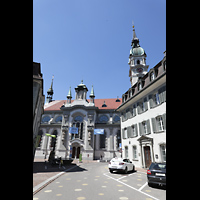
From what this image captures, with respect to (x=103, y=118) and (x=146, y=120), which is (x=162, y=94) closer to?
(x=146, y=120)

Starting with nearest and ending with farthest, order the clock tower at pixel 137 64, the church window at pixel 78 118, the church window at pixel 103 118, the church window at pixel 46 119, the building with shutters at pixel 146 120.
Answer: the building with shutters at pixel 146 120 → the church window at pixel 78 118 → the clock tower at pixel 137 64 → the church window at pixel 103 118 → the church window at pixel 46 119

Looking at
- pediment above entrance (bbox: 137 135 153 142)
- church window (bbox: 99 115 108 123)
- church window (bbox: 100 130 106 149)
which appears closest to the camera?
pediment above entrance (bbox: 137 135 153 142)

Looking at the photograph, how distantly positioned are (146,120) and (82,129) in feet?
66.3

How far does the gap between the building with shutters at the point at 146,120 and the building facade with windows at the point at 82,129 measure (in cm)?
1088

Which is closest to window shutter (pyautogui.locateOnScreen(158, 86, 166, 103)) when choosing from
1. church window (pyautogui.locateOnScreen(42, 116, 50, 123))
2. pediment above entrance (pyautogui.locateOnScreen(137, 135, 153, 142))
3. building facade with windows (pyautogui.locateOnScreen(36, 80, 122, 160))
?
pediment above entrance (pyautogui.locateOnScreen(137, 135, 153, 142))

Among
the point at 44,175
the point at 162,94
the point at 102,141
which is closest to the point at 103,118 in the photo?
the point at 102,141

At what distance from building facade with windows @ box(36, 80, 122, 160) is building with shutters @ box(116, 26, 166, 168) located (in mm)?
10882

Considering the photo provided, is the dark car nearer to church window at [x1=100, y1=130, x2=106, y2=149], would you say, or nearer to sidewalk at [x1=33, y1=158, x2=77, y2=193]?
sidewalk at [x1=33, y1=158, x2=77, y2=193]

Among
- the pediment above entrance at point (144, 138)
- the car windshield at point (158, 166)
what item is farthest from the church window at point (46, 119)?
the car windshield at point (158, 166)

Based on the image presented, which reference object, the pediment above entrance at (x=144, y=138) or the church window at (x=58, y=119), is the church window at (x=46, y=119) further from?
the pediment above entrance at (x=144, y=138)

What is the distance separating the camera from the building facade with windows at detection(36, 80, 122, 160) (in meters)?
31.5

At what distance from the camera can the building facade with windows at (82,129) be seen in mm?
31516
